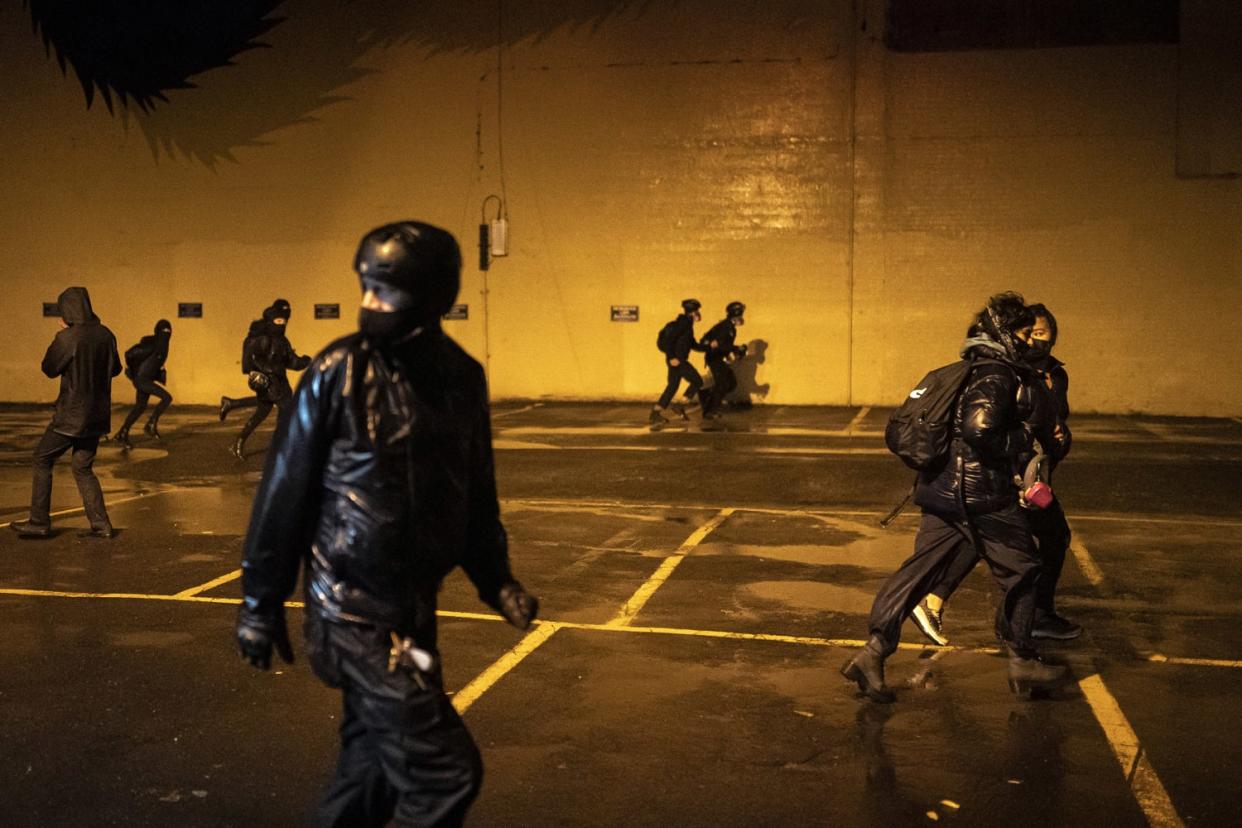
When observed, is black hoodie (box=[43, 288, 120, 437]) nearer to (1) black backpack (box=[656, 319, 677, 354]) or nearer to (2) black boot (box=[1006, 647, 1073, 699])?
(2) black boot (box=[1006, 647, 1073, 699])

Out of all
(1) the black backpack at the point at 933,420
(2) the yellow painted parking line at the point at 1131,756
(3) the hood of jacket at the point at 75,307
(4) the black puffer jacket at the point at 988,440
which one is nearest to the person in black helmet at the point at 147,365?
(3) the hood of jacket at the point at 75,307

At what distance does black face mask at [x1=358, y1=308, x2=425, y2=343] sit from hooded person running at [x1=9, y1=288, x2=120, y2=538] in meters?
7.16

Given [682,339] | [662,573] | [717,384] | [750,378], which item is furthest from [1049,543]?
[750,378]

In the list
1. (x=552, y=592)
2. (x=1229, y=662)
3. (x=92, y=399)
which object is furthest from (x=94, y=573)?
(x=1229, y=662)

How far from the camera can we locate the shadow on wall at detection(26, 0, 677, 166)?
23469mm

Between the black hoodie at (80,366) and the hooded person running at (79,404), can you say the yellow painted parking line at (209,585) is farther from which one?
the black hoodie at (80,366)

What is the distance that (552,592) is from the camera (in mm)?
8586

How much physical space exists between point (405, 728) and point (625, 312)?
67.3 ft

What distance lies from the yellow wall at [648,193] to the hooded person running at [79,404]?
14037 millimetres

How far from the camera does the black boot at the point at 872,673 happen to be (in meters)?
6.18

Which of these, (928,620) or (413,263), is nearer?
(413,263)

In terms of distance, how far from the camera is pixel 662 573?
920cm

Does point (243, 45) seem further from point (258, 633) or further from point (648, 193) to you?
point (258, 633)

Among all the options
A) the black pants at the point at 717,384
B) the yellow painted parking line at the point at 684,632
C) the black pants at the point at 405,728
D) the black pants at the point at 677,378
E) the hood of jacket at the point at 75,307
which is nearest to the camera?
the black pants at the point at 405,728
